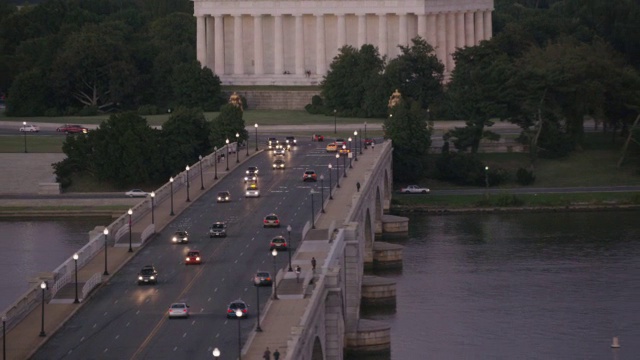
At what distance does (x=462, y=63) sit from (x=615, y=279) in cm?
→ 7007

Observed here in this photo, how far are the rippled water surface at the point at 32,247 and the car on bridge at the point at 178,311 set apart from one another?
15.3 metres

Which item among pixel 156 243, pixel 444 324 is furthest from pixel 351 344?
pixel 156 243

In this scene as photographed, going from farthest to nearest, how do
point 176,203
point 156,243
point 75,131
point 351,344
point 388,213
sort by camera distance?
point 75,131, point 388,213, point 176,203, point 156,243, point 351,344

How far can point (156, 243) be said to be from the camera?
121 metres

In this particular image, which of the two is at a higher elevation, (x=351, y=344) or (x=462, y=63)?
(x=462, y=63)

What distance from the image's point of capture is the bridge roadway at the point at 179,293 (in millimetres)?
92000

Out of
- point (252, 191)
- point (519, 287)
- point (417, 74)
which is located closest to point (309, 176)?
point (252, 191)

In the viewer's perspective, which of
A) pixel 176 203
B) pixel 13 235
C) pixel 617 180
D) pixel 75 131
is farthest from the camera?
pixel 75 131

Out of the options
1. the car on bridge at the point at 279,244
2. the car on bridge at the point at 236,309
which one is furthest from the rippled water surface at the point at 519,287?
the car on bridge at the point at 236,309

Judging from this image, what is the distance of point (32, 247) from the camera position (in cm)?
13862

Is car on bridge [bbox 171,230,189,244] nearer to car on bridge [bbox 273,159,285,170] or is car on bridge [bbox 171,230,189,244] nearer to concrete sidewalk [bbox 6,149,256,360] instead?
concrete sidewalk [bbox 6,149,256,360]

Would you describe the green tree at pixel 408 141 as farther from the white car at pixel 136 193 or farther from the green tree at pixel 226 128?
the white car at pixel 136 193

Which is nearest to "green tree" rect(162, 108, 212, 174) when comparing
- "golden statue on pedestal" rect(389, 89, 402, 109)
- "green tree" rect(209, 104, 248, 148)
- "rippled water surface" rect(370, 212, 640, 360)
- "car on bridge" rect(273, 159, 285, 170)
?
"green tree" rect(209, 104, 248, 148)

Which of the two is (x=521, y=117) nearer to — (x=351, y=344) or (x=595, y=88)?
(x=595, y=88)
